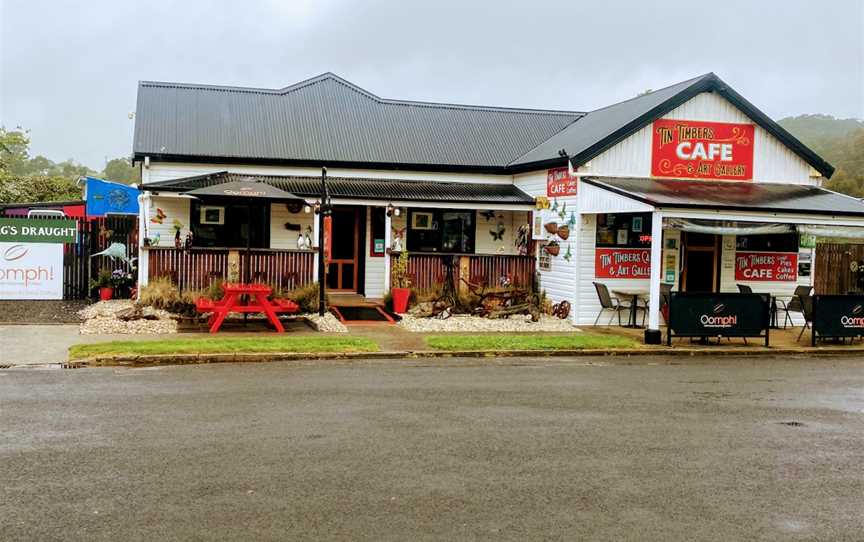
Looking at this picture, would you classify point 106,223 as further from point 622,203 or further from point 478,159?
point 622,203

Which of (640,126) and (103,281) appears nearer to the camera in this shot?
(640,126)

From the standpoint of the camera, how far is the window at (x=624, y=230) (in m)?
19.5

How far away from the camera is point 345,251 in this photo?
2377cm

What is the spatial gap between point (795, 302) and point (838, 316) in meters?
2.45

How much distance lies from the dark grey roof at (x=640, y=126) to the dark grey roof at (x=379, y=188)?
3.42 ft

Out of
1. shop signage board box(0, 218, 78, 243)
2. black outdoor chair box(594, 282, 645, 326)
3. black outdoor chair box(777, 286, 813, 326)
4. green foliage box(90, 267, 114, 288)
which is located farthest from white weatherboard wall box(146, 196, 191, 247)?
black outdoor chair box(777, 286, 813, 326)

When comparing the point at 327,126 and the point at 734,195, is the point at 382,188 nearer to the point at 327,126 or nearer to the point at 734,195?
the point at 327,126

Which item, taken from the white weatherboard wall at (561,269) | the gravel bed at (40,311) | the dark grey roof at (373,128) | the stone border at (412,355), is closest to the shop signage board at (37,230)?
the gravel bed at (40,311)

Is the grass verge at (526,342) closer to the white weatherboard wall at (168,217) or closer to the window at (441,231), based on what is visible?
the window at (441,231)

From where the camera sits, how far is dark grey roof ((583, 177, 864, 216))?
1719 cm

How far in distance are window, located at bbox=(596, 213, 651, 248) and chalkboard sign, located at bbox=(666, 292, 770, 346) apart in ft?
10.3

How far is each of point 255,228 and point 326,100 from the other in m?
5.54

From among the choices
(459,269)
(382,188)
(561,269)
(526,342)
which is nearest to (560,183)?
(561,269)

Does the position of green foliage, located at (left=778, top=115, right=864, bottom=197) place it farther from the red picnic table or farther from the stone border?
the red picnic table
